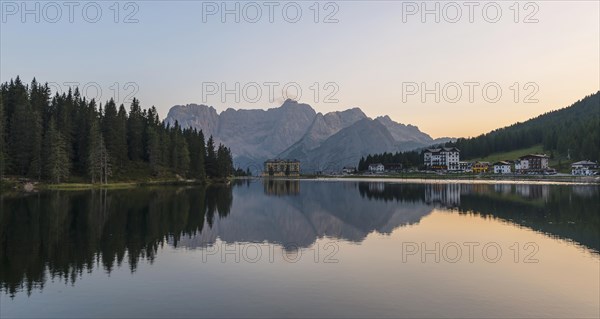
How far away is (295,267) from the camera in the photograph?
35.5m

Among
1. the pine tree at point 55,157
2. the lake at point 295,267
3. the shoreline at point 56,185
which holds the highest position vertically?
the pine tree at point 55,157

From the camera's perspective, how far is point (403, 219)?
225ft

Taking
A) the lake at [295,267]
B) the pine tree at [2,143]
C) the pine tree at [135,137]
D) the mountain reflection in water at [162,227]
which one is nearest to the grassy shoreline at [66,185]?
the pine tree at [2,143]

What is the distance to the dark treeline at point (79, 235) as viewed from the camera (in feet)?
109

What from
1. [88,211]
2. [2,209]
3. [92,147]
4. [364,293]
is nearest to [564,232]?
[364,293]

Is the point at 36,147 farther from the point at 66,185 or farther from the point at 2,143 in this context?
the point at 66,185

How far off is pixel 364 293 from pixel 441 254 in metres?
15.8

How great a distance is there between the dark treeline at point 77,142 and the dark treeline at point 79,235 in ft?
197

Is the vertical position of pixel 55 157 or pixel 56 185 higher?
pixel 55 157

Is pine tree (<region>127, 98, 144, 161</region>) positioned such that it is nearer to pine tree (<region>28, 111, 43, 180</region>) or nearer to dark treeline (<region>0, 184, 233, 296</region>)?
pine tree (<region>28, 111, 43, 180</region>)

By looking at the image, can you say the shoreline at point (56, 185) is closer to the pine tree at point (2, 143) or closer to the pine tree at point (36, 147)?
the pine tree at point (2, 143)

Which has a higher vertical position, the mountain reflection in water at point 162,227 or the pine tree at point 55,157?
the pine tree at point 55,157

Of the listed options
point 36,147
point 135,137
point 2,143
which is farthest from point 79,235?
point 135,137

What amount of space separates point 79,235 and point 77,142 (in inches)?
4699
